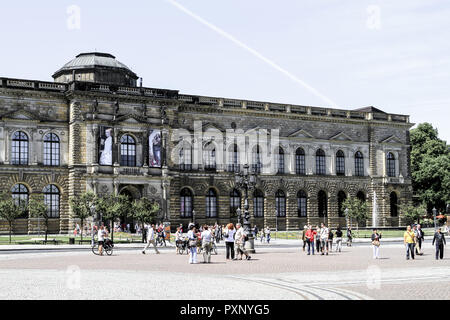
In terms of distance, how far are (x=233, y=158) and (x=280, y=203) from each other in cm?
841

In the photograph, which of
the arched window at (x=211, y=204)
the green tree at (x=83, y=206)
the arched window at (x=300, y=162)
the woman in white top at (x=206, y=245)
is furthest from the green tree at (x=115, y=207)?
the arched window at (x=300, y=162)

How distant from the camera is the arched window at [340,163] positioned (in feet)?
260

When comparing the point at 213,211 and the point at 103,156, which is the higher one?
the point at 103,156

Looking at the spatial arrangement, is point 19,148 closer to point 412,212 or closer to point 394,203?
point 412,212

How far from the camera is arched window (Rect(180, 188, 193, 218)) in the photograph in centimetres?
6862

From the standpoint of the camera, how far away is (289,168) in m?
75.2

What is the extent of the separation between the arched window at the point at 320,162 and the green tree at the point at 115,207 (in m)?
29.4

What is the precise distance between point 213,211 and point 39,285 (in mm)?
52657

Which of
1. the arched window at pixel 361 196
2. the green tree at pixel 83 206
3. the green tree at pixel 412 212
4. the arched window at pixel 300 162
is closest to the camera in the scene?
the green tree at pixel 83 206

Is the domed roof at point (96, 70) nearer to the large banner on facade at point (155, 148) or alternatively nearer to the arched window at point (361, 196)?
the large banner on facade at point (155, 148)

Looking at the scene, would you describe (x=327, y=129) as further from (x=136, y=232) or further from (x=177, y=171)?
(x=136, y=232)

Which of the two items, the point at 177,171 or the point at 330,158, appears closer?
the point at 177,171

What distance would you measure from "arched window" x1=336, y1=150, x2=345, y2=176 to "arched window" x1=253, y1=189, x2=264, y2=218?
11.4m

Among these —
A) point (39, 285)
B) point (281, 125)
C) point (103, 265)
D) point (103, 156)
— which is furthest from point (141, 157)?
point (39, 285)
